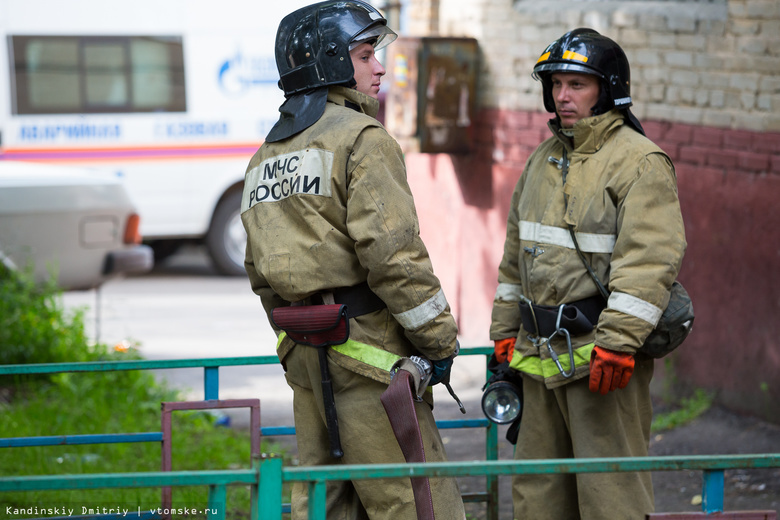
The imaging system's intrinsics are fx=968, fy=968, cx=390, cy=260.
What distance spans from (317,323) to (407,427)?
1.32 feet

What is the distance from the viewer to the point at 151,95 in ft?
31.5

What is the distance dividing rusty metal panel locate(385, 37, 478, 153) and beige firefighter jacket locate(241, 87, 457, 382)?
13.1 feet

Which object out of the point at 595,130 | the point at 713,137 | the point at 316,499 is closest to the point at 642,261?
the point at 595,130

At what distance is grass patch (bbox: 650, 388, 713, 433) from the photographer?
5.45m

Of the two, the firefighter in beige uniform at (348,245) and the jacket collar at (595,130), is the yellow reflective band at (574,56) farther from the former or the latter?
the firefighter in beige uniform at (348,245)

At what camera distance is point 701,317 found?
552 centimetres

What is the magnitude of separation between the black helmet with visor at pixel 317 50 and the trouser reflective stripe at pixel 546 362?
1144 mm

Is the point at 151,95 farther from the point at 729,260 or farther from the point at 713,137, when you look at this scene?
the point at 729,260

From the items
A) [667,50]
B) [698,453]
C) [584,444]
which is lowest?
[698,453]

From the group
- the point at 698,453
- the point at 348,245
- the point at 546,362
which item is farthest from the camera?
the point at 698,453

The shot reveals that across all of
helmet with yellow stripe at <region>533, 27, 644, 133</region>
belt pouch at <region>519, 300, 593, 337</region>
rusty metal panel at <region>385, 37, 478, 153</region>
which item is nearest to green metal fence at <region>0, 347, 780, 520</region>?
belt pouch at <region>519, 300, 593, 337</region>

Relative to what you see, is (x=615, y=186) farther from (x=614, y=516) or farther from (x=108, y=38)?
(x=108, y=38)

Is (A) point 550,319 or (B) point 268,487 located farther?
(A) point 550,319

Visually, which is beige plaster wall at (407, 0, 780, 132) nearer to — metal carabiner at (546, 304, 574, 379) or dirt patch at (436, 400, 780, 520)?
dirt patch at (436, 400, 780, 520)
